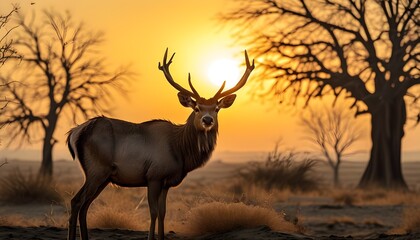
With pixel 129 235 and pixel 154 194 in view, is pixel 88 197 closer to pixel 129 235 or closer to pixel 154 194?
pixel 154 194

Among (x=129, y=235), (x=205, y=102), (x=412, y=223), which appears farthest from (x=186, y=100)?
(x=412, y=223)

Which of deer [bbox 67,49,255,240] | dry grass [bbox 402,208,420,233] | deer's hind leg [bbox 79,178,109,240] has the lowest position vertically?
dry grass [bbox 402,208,420,233]

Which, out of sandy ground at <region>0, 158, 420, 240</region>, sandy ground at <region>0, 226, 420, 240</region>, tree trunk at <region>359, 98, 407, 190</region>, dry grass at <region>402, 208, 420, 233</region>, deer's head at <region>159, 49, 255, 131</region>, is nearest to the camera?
deer's head at <region>159, 49, 255, 131</region>

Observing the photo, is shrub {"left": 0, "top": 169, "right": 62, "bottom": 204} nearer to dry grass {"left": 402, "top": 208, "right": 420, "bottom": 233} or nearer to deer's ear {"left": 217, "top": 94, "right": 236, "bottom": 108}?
dry grass {"left": 402, "top": 208, "right": 420, "bottom": 233}

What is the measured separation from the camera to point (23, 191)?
21.3m

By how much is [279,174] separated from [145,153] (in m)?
16.1

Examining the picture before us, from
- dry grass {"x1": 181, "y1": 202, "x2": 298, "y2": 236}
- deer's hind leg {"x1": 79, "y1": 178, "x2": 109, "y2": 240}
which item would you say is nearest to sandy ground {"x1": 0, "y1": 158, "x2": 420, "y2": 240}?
dry grass {"x1": 181, "y1": 202, "x2": 298, "y2": 236}

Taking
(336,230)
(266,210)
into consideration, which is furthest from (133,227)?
(336,230)

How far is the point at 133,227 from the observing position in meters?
13.4

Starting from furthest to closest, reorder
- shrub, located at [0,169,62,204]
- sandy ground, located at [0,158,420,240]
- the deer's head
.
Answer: shrub, located at [0,169,62,204] → sandy ground, located at [0,158,420,240] → the deer's head

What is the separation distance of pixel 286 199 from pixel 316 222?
19.2 ft

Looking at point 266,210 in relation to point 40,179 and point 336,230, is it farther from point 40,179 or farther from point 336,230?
point 40,179

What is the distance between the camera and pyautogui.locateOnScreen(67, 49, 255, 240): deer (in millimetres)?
9820

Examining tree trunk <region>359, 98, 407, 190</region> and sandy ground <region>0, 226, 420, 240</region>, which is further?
tree trunk <region>359, 98, 407, 190</region>
